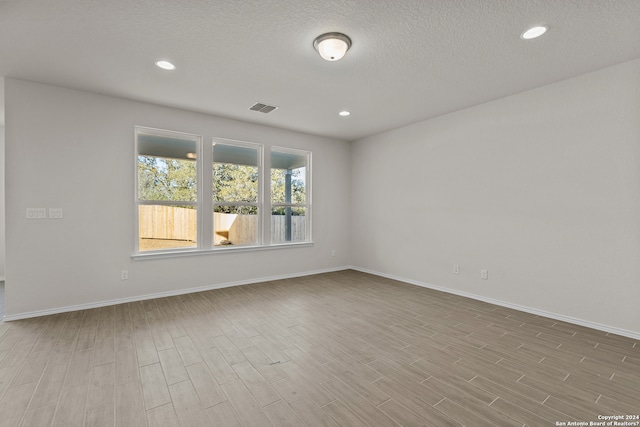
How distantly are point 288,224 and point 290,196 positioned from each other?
0.56 metres

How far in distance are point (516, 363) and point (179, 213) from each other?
450 centimetres

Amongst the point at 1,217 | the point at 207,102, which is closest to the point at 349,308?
the point at 207,102

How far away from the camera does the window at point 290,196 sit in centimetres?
540

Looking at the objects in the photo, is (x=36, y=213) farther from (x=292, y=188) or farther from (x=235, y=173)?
(x=292, y=188)

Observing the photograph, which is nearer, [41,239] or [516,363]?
[516,363]

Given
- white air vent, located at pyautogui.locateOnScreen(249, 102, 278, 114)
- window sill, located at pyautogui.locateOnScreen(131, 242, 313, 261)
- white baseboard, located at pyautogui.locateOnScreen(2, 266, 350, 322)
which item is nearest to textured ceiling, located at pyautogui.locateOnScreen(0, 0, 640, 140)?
white air vent, located at pyautogui.locateOnScreen(249, 102, 278, 114)

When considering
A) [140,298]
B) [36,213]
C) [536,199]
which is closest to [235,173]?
[140,298]

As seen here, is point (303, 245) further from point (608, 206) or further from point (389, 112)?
point (608, 206)

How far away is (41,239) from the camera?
342cm

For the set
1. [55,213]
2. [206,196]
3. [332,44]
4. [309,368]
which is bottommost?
[309,368]

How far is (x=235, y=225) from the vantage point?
16.1ft

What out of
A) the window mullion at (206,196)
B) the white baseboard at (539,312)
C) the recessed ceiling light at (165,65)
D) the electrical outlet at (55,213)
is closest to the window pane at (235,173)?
the window mullion at (206,196)

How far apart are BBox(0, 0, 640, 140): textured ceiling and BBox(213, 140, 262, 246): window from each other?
1.06 metres

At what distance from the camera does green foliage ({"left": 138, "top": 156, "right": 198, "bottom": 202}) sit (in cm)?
413
